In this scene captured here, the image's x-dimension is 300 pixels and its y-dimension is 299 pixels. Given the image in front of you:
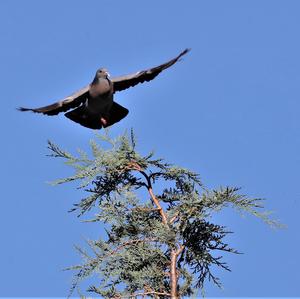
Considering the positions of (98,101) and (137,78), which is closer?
(98,101)

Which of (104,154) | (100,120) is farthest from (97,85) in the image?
(104,154)

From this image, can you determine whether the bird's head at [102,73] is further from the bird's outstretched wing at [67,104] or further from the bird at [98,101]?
the bird's outstretched wing at [67,104]

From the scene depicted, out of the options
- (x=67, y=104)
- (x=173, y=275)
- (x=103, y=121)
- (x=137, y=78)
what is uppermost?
(x=137, y=78)

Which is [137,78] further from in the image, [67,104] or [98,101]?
[67,104]

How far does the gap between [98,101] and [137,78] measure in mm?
692

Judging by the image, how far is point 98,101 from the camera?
416 inches

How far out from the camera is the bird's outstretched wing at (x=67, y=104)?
1032 centimetres

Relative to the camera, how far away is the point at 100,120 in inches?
417

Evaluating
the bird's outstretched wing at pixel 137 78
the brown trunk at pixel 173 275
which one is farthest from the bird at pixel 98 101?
the brown trunk at pixel 173 275

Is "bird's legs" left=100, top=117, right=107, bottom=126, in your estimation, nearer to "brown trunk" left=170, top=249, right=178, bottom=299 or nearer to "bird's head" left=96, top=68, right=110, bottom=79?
"bird's head" left=96, top=68, right=110, bottom=79

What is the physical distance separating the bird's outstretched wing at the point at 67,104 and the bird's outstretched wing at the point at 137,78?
1.54 feet

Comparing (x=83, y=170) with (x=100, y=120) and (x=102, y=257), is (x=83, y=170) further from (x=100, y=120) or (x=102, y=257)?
(x=100, y=120)

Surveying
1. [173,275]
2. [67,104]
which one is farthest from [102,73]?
[173,275]

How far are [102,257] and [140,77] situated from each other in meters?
5.56
